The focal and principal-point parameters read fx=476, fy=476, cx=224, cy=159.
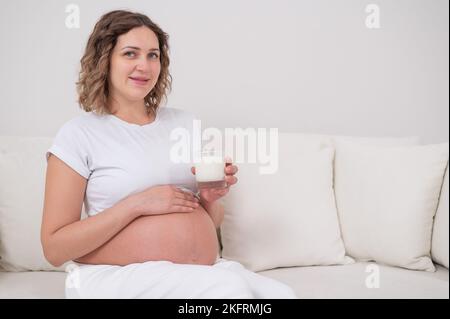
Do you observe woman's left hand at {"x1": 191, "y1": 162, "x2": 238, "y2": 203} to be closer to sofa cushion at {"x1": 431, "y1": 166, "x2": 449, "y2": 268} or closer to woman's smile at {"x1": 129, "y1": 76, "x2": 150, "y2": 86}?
woman's smile at {"x1": 129, "y1": 76, "x2": 150, "y2": 86}

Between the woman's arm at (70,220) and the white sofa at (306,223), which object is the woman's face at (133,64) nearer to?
the woman's arm at (70,220)

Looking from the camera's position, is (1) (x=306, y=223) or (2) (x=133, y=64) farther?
(1) (x=306, y=223)

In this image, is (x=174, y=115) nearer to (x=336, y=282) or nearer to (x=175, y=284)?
(x=175, y=284)

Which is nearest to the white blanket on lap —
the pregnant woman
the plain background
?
the pregnant woman

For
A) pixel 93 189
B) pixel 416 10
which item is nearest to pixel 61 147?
pixel 93 189

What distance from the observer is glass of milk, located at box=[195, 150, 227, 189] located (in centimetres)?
152

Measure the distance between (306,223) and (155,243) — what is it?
2.34ft

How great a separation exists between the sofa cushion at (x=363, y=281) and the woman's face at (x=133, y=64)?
863 mm

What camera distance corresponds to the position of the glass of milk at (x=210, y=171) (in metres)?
1.52

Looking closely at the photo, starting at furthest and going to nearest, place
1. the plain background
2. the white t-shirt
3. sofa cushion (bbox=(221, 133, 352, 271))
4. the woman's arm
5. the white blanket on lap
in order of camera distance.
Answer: the plain background
sofa cushion (bbox=(221, 133, 352, 271))
the white t-shirt
the woman's arm
the white blanket on lap

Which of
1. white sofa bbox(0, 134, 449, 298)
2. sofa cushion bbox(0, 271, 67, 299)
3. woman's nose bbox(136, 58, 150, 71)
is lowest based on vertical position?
sofa cushion bbox(0, 271, 67, 299)

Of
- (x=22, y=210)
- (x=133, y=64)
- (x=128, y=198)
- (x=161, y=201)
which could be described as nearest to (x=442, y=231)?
(x=161, y=201)

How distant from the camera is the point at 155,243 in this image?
4.84 feet

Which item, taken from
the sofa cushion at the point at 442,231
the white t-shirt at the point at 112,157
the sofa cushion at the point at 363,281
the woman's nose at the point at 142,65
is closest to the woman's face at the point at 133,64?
the woman's nose at the point at 142,65
